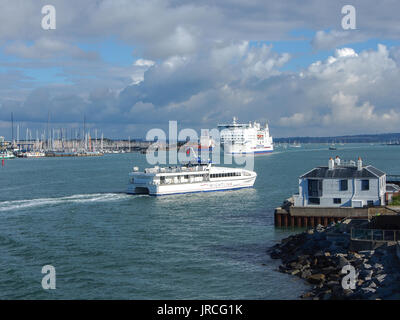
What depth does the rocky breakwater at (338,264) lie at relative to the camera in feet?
53.0

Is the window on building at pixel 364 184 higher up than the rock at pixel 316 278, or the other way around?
the window on building at pixel 364 184

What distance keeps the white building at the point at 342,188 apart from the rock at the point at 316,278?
12.3 metres

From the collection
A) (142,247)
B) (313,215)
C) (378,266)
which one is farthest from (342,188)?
(142,247)

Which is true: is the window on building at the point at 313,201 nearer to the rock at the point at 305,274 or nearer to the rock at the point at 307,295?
the rock at the point at 305,274

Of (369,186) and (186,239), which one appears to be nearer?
(186,239)

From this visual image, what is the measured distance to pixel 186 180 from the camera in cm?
4988

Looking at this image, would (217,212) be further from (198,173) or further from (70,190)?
(70,190)

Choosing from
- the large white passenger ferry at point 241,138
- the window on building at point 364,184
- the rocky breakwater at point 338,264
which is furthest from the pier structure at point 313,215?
the large white passenger ferry at point 241,138

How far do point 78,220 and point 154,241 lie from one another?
892 centimetres

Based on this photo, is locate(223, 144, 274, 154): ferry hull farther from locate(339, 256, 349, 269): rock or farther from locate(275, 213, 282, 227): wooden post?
locate(339, 256, 349, 269): rock

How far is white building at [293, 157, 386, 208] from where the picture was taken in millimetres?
30203

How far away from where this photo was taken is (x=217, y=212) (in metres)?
37.9

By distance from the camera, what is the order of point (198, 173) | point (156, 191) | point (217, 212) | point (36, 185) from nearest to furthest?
point (217, 212)
point (156, 191)
point (198, 173)
point (36, 185)
